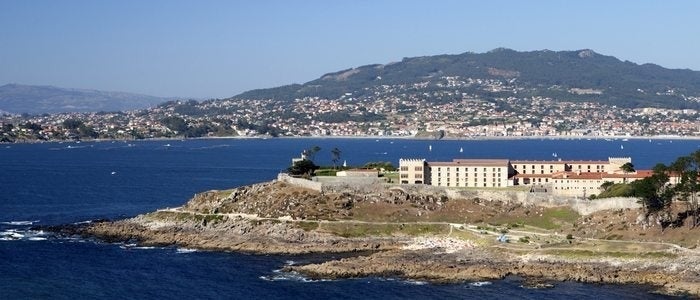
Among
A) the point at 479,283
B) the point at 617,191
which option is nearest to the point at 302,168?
the point at 617,191

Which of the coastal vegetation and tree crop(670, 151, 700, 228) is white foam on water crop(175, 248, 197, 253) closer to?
the coastal vegetation

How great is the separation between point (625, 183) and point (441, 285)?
27756mm

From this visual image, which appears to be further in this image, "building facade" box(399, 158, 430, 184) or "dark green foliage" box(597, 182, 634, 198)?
"building facade" box(399, 158, 430, 184)

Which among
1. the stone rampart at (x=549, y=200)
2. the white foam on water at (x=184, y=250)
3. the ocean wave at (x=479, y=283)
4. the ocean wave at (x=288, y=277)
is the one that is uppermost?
the stone rampart at (x=549, y=200)

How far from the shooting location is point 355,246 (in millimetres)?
70688

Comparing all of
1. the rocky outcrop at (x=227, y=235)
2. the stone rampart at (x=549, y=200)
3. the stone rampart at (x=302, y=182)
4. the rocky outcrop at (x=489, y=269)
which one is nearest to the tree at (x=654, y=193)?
the stone rampart at (x=549, y=200)

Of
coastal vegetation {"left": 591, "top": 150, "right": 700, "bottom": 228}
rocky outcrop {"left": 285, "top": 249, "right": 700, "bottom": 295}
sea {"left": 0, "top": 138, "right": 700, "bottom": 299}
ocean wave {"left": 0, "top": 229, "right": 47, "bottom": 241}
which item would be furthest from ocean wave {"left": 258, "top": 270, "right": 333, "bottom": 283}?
coastal vegetation {"left": 591, "top": 150, "right": 700, "bottom": 228}

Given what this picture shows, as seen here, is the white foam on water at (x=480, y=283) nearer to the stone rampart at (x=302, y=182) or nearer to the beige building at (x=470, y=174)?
the stone rampart at (x=302, y=182)

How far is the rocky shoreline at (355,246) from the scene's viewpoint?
59312mm

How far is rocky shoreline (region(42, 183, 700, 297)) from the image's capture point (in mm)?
59312

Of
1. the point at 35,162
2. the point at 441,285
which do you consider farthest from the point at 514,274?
the point at 35,162

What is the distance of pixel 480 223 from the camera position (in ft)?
246

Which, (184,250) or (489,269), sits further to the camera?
(184,250)

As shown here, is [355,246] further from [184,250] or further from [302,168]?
[302,168]
